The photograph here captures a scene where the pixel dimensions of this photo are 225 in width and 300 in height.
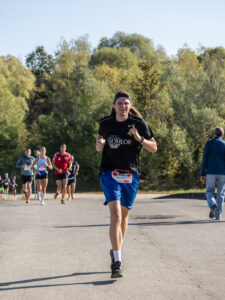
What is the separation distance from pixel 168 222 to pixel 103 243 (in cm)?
355

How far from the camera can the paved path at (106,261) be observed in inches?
191

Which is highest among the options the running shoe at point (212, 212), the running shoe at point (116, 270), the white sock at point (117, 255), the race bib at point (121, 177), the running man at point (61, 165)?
the race bib at point (121, 177)

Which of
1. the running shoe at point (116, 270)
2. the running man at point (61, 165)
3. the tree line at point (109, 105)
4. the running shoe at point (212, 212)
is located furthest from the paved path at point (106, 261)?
the tree line at point (109, 105)

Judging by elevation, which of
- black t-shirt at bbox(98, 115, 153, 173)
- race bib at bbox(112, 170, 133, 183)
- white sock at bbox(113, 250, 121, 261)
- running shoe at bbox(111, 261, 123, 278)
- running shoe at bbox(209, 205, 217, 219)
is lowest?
running shoe at bbox(209, 205, 217, 219)

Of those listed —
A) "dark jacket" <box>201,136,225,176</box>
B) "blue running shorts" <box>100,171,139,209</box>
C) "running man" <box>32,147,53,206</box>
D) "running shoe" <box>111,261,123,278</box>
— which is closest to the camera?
"running shoe" <box>111,261,123,278</box>

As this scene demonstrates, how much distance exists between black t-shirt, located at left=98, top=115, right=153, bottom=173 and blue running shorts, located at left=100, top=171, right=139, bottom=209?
10 cm

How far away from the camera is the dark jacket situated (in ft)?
37.6

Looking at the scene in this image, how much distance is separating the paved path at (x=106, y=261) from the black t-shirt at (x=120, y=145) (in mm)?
1181

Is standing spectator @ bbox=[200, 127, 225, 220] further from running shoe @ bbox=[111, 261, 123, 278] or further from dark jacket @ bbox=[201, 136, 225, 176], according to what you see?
running shoe @ bbox=[111, 261, 123, 278]

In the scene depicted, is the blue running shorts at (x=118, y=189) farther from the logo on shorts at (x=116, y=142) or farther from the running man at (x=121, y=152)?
the logo on shorts at (x=116, y=142)

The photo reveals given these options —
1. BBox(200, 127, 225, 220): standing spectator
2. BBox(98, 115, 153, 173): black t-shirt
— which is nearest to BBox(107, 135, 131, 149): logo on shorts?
BBox(98, 115, 153, 173): black t-shirt

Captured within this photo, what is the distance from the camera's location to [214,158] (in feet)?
37.8

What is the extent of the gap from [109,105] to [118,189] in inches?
1788

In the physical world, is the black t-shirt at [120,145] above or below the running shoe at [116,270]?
above
